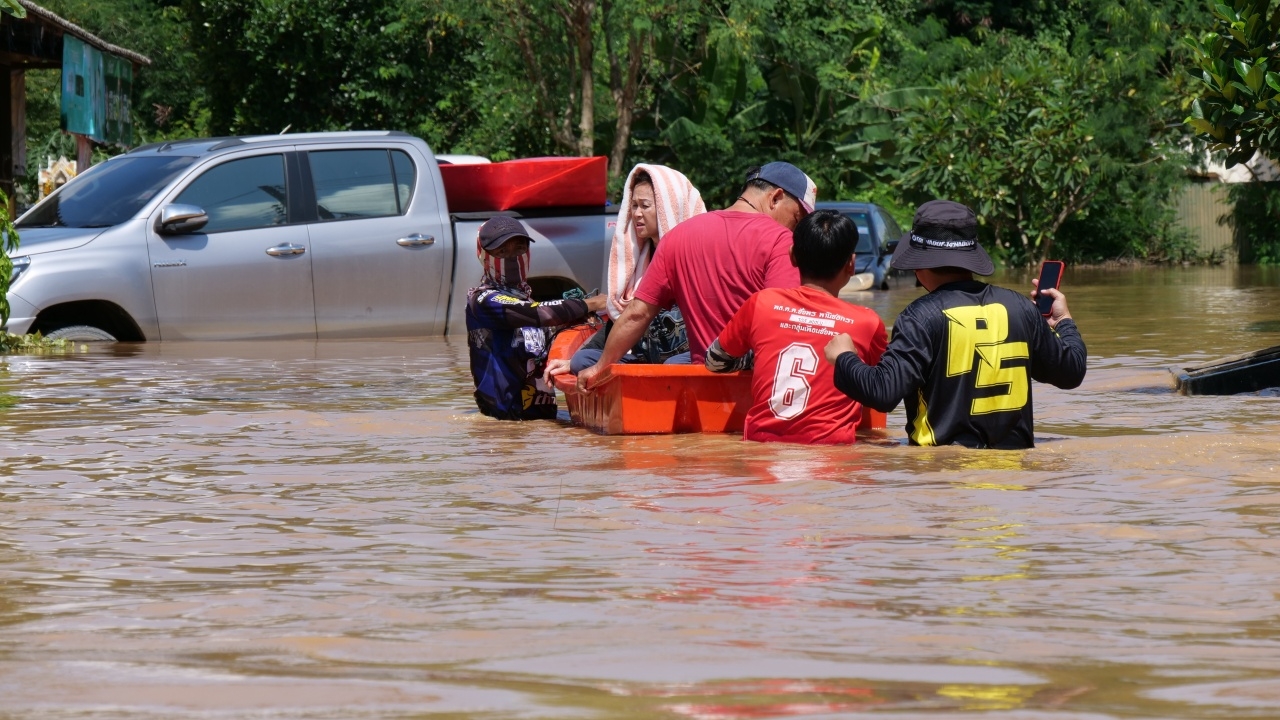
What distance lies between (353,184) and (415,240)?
2.01ft

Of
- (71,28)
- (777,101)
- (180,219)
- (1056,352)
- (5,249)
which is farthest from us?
(777,101)

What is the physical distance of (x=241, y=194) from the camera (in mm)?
12211

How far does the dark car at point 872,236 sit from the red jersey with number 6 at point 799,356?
14001 mm

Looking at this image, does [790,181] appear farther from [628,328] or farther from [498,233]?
[498,233]

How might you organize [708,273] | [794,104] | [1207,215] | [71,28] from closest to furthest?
[708,273] → [71,28] → [794,104] → [1207,215]

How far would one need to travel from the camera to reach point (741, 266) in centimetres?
743

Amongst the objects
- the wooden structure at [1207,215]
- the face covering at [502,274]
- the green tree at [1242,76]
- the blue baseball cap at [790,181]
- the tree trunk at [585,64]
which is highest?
the tree trunk at [585,64]

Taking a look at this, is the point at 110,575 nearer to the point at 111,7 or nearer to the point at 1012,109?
the point at 1012,109

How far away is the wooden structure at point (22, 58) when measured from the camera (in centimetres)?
2133

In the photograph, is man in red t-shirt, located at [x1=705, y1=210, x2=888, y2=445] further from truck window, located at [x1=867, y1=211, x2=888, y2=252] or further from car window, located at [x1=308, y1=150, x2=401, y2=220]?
truck window, located at [x1=867, y1=211, x2=888, y2=252]

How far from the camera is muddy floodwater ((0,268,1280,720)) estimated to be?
346 cm

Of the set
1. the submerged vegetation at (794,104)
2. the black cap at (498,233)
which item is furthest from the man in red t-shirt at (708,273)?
the submerged vegetation at (794,104)

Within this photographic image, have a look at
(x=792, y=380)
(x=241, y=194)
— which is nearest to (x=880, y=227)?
(x=241, y=194)

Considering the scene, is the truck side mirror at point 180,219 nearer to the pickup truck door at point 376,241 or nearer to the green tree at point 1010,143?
the pickup truck door at point 376,241
